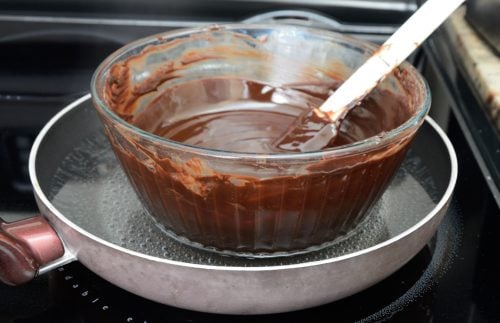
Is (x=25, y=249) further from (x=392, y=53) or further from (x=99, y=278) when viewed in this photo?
(x=392, y=53)

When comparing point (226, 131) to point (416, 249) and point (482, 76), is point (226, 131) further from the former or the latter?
point (482, 76)

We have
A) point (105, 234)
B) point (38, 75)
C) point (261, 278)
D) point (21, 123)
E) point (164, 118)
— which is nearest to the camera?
point (261, 278)

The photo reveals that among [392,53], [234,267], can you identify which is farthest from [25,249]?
[392,53]

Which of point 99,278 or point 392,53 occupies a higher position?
point 392,53

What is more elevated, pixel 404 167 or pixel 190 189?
pixel 190 189

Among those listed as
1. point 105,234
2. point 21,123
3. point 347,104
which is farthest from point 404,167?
point 21,123

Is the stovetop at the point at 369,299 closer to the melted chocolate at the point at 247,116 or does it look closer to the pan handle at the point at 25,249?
the pan handle at the point at 25,249

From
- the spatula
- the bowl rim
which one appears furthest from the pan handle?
the spatula

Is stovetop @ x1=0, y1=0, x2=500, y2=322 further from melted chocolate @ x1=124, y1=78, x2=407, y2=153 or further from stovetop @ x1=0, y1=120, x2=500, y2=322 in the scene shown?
melted chocolate @ x1=124, y1=78, x2=407, y2=153
